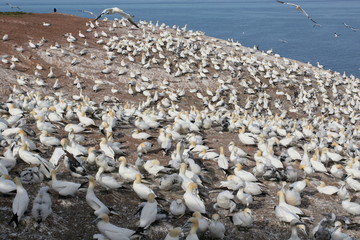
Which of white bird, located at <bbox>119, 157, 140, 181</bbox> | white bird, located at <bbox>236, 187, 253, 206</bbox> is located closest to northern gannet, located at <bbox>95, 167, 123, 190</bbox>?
white bird, located at <bbox>119, 157, 140, 181</bbox>

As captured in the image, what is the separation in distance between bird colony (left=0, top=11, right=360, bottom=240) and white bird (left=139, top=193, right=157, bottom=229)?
0.02 metres

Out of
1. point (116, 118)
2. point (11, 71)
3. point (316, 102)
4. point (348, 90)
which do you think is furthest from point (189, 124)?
point (348, 90)

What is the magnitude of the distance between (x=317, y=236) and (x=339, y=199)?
3.39m

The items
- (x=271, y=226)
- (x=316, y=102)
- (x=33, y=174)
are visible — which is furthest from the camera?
(x=316, y=102)

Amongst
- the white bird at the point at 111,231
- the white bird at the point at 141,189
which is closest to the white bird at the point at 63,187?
the white bird at the point at 141,189

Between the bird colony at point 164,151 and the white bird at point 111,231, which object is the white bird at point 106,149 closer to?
the bird colony at point 164,151

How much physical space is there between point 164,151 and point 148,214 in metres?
5.33

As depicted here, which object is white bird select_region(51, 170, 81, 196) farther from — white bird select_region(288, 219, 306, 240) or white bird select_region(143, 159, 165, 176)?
white bird select_region(288, 219, 306, 240)

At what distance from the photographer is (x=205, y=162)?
12664mm

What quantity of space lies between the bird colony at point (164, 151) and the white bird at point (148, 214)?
0.02 m

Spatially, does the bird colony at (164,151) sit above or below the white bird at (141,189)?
below

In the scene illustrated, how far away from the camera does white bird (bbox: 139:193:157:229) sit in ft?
24.8

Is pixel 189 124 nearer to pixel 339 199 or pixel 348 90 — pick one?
pixel 339 199

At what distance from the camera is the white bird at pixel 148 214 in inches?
297
